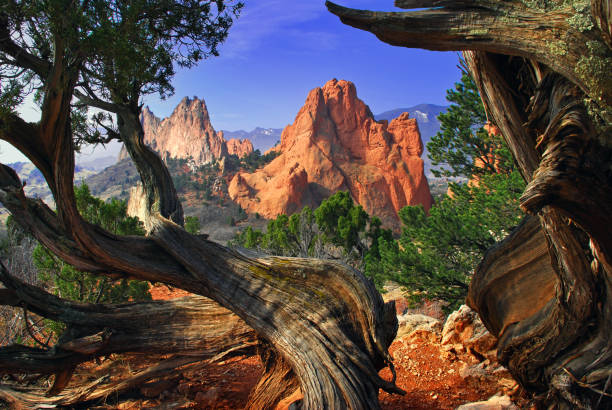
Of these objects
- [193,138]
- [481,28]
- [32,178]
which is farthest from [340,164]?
[32,178]

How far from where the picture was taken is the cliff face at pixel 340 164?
59.3 metres

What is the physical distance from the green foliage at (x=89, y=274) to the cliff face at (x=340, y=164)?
155 ft

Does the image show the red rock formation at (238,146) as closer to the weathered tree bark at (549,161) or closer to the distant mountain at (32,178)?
the distant mountain at (32,178)

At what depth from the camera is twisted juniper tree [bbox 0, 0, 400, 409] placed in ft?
11.7

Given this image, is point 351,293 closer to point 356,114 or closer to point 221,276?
point 221,276

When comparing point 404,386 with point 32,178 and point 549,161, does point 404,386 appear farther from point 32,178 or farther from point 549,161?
point 32,178

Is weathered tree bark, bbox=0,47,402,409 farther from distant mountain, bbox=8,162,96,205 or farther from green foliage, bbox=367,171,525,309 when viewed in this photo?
green foliage, bbox=367,171,525,309

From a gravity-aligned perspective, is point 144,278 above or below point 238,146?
below

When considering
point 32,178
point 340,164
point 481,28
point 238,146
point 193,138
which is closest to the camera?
point 481,28

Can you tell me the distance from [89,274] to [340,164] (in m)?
59.2

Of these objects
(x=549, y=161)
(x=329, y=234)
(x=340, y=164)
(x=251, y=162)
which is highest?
(x=251, y=162)

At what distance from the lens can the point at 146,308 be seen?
14.6 ft

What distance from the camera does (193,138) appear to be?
119 metres

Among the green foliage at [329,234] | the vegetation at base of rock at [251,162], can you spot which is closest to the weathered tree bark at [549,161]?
the green foliage at [329,234]
